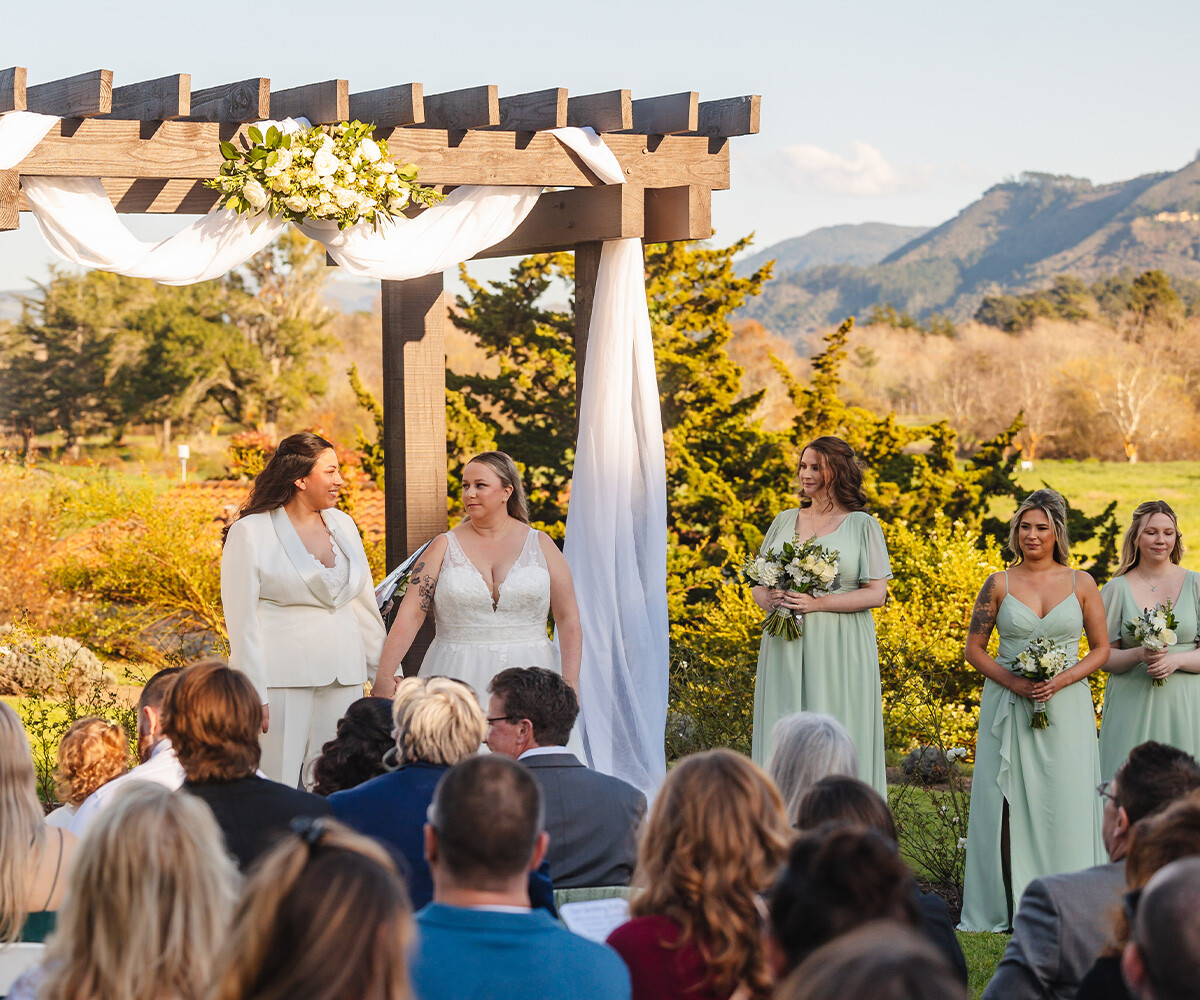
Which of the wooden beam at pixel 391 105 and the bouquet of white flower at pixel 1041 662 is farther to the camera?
the wooden beam at pixel 391 105

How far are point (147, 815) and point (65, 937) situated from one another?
0.21 metres

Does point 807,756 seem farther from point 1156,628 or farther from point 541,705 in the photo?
point 1156,628

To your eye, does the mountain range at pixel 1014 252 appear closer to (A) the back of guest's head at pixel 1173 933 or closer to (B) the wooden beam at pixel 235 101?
(B) the wooden beam at pixel 235 101

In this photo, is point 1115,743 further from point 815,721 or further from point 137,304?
point 137,304

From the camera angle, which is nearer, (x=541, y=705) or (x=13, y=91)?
(x=541, y=705)

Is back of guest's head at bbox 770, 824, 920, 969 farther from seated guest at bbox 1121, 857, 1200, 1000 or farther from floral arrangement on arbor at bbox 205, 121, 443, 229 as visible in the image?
floral arrangement on arbor at bbox 205, 121, 443, 229

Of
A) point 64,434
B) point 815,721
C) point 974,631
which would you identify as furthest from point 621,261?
point 64,434

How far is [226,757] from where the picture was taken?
294 cm

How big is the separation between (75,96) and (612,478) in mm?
2745

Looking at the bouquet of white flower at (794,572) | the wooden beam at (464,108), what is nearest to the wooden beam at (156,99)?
the wooden beam at (464,108)

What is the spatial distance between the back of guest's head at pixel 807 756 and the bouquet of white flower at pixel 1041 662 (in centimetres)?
210

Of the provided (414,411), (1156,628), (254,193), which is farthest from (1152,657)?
(254,193)

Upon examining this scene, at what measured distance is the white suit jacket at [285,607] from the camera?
469 cm

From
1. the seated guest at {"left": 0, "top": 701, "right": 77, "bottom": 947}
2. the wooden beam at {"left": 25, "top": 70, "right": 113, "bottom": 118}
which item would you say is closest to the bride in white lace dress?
the wooden beam at {"left": 25, "top": 70, "right": 113, "bottom": 118}
